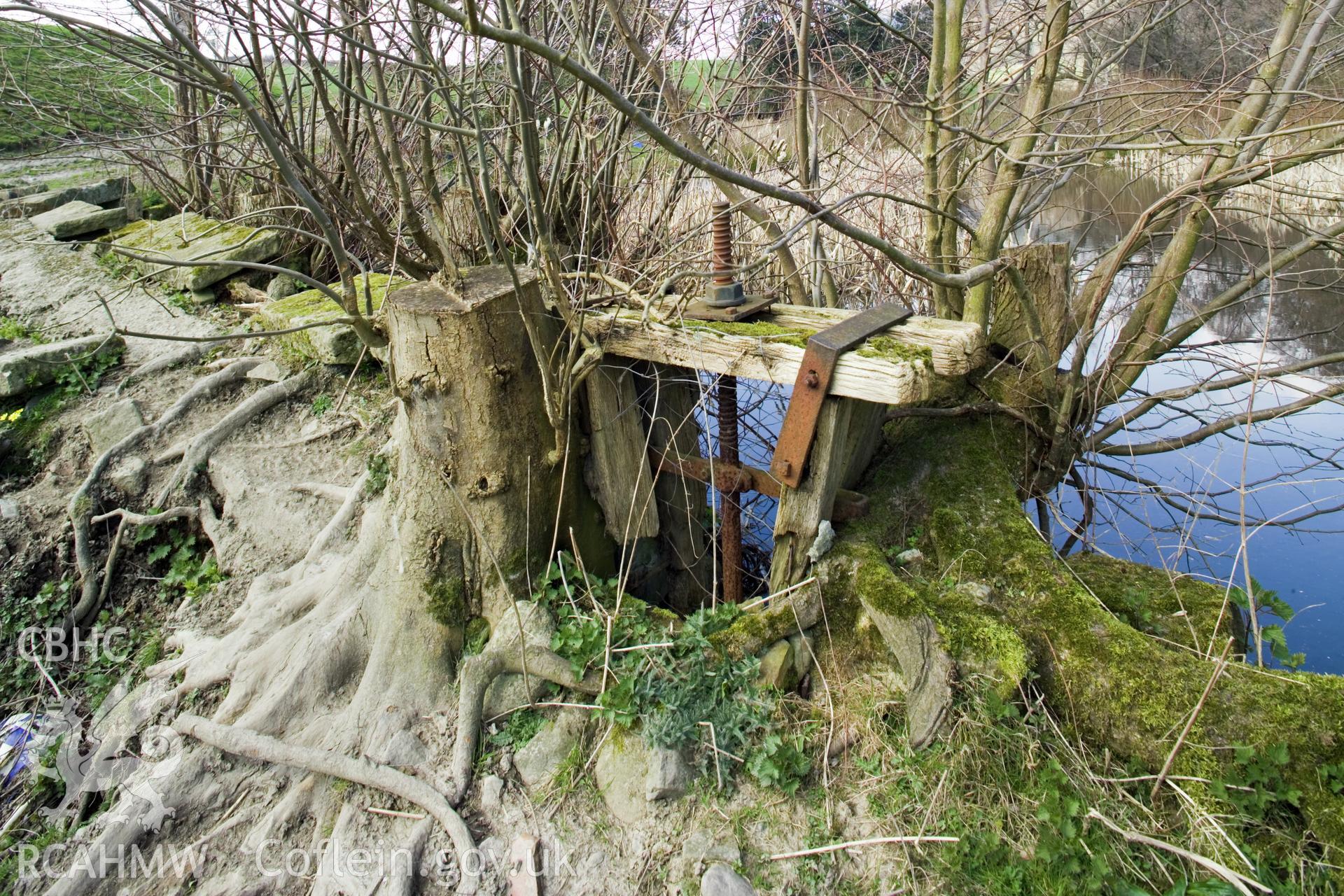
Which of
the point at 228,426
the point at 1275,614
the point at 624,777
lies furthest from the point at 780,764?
the point at 228,426

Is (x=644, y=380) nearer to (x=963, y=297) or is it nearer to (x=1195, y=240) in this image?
(x=963, y=297)

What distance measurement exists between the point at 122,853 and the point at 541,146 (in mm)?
3655

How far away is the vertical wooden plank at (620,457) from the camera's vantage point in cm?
304

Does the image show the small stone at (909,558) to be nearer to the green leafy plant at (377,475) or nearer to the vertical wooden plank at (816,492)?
the vertical wooden plank at (816,492)

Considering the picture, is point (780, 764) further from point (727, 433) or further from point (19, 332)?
point (19, 332)

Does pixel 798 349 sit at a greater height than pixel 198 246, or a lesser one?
greater

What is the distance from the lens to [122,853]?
2.71 m

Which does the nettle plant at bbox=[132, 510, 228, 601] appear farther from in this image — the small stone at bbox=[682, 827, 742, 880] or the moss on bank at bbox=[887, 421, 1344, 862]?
the moss on bank at bbox=[887, 421, 1344, 862]

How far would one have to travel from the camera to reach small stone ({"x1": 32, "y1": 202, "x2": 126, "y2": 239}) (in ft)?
22.5

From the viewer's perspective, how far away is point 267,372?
194 inches

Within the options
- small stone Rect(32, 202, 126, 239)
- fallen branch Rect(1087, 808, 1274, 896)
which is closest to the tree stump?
fallen branch Rect(1087, 808, 1274, 896)

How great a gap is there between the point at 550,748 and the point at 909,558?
56.1 inches

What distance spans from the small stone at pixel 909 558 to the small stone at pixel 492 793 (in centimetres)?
158

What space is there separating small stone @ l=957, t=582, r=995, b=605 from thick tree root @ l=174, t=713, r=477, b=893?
1789 millimetres
